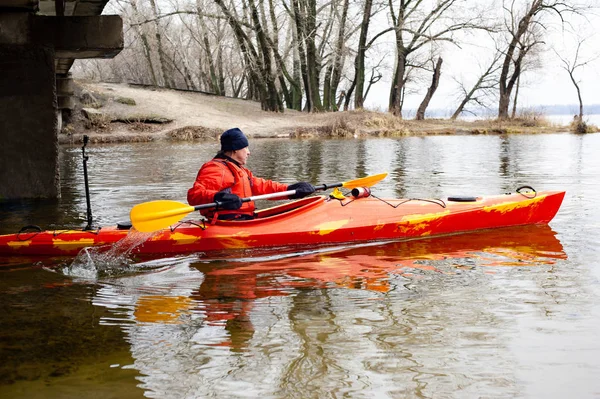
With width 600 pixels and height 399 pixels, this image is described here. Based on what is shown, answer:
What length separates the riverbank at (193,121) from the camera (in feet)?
79.3

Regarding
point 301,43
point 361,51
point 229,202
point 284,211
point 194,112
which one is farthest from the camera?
point 361,51

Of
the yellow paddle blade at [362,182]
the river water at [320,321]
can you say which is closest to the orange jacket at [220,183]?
the river water at [320,321]

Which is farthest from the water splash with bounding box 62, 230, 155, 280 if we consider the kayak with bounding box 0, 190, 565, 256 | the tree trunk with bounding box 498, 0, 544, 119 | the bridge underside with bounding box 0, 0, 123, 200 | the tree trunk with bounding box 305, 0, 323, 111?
the tree trunk with bounding box 498, 0, 544, 119

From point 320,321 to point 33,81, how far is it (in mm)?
6278

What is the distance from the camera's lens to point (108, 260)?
6207 mm

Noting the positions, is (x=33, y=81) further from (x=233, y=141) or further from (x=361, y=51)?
(x=361, y=51)

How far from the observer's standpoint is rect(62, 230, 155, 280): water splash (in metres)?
5.93

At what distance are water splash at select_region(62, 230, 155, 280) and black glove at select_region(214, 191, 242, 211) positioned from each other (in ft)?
2.31

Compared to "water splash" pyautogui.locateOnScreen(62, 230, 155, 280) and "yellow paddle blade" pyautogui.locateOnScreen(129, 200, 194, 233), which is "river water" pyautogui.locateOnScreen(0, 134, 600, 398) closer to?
"water splash" pyautogui.locateOnScreen(62, 230, 155, 280)

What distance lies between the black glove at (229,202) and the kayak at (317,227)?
33cm

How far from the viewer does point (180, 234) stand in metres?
6.56

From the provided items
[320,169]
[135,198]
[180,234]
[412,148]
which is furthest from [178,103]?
[180,234]

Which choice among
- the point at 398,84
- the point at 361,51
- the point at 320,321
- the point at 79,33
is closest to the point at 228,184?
the point at 320,321

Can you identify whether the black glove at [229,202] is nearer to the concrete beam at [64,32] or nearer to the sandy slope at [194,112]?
the concrete beam at [64,32]
